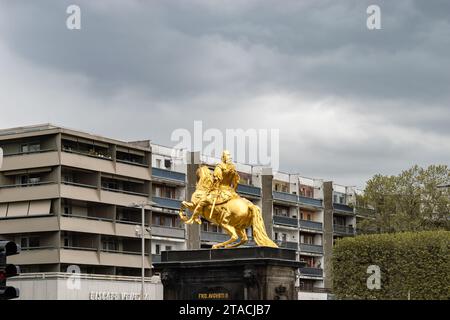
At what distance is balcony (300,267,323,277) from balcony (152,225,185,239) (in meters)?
20.3

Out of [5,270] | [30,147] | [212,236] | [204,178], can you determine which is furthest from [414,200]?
[5,270]

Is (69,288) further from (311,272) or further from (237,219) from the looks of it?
(311,272)

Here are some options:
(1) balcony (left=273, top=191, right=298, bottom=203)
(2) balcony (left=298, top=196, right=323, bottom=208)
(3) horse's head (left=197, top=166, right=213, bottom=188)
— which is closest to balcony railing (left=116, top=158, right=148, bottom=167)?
(1) balcony (left=273, top=191, right=298, bottom=203)

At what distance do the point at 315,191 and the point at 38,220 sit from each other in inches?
1915

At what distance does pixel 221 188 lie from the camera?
52062mm

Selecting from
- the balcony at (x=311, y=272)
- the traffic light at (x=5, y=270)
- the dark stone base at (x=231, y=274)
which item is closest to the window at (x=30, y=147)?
the balcony at (x=311, y=272)

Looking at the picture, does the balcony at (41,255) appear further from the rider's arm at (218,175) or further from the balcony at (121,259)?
the rider's arm at (218,175)

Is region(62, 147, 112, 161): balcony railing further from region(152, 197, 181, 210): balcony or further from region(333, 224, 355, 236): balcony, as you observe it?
region(333, 224, 355, 236): balcony

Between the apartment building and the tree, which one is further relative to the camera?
the tree

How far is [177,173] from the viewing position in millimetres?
103500

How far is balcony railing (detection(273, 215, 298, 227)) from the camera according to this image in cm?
11744

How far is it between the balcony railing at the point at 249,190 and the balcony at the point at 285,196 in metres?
2.87

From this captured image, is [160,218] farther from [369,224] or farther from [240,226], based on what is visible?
[240,226]
